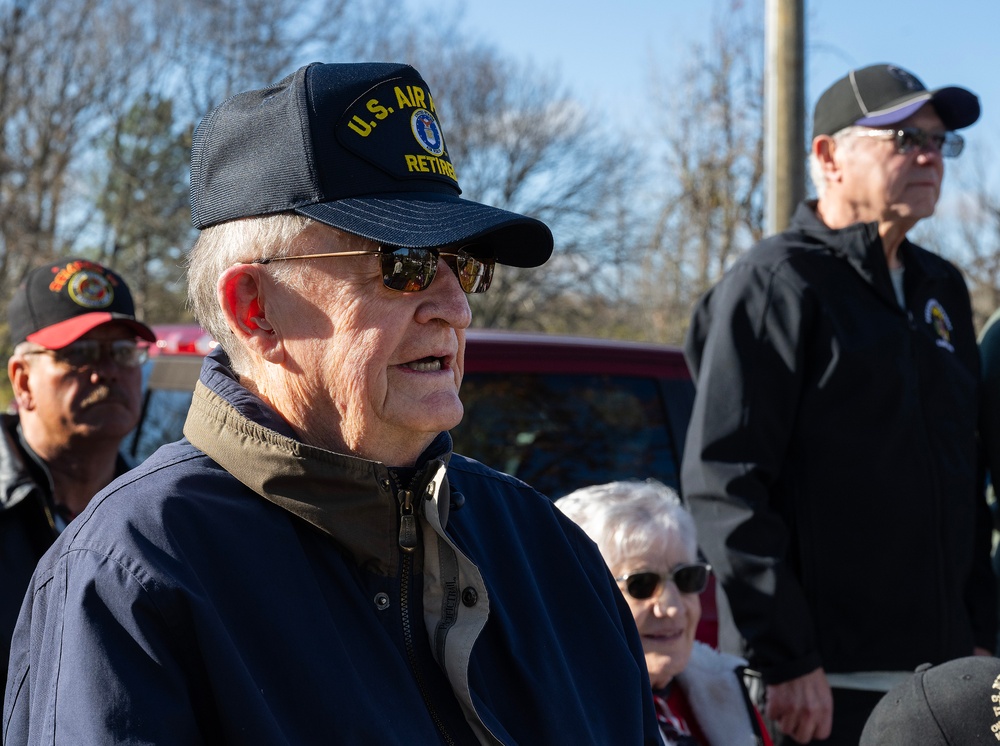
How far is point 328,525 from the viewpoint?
1.42 m

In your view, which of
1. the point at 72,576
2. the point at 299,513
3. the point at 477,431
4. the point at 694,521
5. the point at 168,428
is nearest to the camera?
the point at 72,576

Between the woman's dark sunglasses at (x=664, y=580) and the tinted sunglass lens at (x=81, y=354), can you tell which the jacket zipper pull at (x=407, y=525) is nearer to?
the woman's dark sunglasses at (x=664, y=580)

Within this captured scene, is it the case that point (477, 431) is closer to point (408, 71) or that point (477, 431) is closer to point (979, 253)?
point (408, 71)

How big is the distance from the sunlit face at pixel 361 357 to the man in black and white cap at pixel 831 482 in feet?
4.51

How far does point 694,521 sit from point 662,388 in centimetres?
103

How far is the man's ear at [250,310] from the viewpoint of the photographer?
62.0 inches

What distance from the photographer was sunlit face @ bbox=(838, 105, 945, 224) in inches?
118

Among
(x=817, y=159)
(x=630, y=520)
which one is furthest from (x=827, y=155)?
(x=630, y=520)

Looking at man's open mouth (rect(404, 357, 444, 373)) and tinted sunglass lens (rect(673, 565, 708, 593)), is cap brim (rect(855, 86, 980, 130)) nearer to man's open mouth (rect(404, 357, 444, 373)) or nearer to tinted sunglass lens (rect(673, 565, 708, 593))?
→ tinted sunglass lens (rect(673, 565, 708, 593))

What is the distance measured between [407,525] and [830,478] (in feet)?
5.34

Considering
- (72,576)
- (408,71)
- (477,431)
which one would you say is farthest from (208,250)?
(477,431)

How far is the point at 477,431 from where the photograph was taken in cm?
347

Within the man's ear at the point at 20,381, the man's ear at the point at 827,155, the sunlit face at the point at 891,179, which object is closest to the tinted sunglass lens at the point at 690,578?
the sunlit face at the point at 891,179

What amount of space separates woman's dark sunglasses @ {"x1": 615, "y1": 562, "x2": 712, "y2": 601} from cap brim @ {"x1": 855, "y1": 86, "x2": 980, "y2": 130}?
1342 mm
